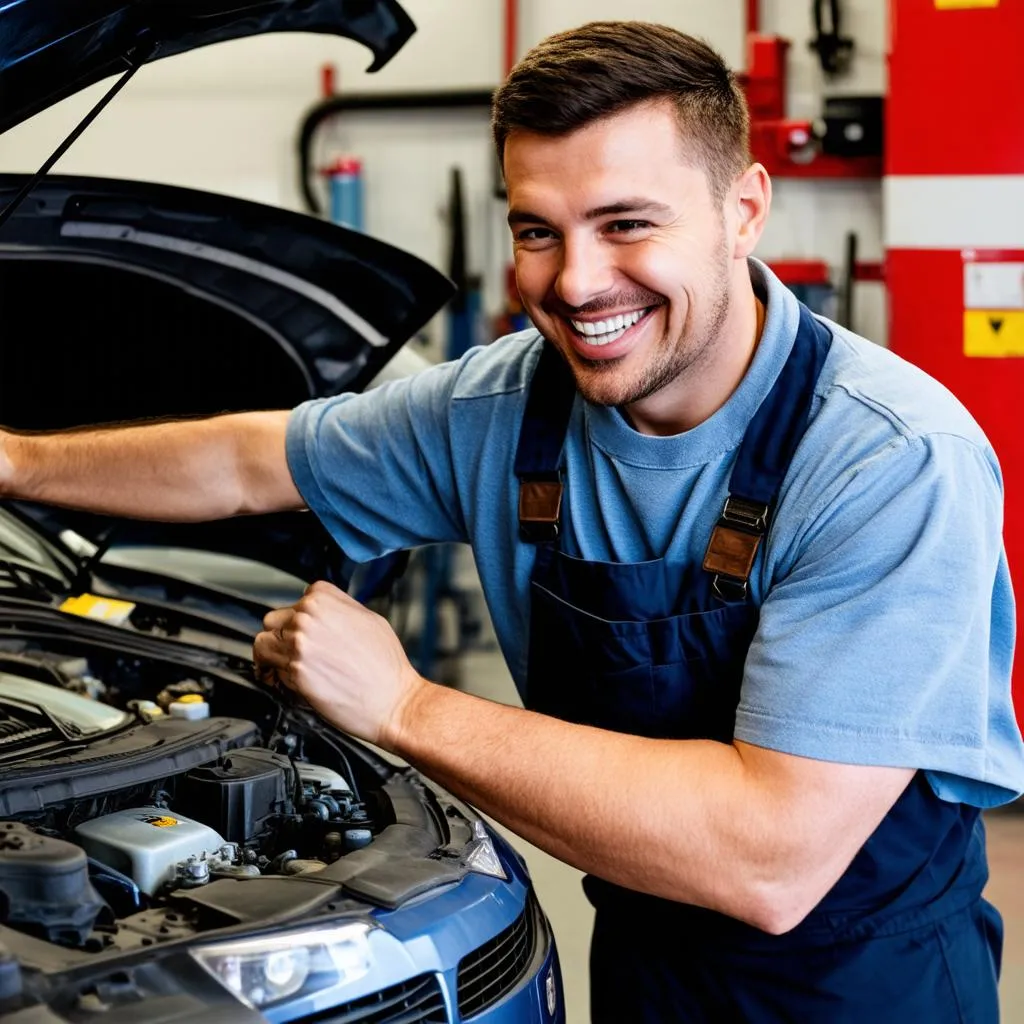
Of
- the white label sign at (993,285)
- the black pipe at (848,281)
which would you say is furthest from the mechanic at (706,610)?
the black pipe at (848,281)

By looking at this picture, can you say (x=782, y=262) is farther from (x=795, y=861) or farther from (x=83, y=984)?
(x=83, y=984)

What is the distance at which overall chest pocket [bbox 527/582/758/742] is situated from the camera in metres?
1.50

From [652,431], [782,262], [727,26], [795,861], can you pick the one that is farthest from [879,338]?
[795,861]

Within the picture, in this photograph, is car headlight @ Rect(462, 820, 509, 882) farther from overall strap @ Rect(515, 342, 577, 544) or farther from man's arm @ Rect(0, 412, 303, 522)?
man's arm @ Rect(0, 412, 303, 522)

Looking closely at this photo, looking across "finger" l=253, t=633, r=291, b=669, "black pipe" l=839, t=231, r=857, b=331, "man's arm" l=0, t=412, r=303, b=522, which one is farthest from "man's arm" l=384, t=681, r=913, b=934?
"black pipe" l=839, t=231, r=857, b=331

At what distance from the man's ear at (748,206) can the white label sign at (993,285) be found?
6.79 feet

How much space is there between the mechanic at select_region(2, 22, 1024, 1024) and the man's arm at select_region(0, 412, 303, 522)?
29 centimetres

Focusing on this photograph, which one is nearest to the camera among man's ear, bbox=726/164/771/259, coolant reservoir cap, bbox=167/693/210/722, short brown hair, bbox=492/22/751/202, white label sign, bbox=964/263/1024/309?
short brown hair, bbox=492/22/751/202

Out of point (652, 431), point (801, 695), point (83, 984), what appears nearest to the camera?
point (83, 984)

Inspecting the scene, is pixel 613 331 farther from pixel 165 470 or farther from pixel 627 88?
pixel 165 470

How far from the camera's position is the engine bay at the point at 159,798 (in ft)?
4.38

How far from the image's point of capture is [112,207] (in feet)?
7.23

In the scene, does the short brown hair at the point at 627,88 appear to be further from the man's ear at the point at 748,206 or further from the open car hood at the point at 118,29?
the open car hood at the point at 118,29

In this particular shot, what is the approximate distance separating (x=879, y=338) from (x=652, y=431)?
3.76m
